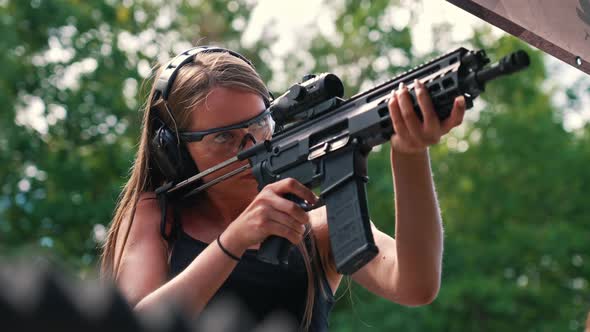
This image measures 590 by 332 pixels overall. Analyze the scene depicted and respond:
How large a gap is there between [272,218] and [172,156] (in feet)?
2.12

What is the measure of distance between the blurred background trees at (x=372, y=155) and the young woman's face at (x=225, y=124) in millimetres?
11657

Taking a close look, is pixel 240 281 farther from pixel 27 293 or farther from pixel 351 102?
pixel 27 293

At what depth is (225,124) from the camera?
3035 mm

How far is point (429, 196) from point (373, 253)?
0.21 metres

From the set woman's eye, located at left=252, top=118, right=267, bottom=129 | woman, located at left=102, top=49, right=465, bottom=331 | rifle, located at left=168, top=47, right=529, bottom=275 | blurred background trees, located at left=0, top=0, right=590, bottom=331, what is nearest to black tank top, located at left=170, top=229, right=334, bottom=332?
woman, located at left=102, top=49, right=465, bottom=331

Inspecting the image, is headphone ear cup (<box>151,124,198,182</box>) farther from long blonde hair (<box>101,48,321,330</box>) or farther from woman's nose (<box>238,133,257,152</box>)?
woman's nose (<box>238,133,257,152</box>)

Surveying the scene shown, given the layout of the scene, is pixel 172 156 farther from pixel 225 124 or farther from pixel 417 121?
pixel 417 121

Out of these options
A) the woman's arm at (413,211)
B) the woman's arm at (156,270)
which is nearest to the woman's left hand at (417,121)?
the woman's arm at (413,211)

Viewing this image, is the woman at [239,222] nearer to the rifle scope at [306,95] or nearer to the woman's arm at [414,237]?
the woman's arm at [414,237]

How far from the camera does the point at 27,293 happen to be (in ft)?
2.93

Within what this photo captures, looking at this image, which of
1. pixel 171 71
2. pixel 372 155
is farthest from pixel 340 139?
pixel 372 155

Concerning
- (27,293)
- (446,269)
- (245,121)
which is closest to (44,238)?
(446,269)

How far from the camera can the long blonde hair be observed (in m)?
3.11

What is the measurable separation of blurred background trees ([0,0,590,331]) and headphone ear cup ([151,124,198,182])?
457 inches
